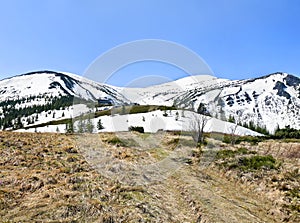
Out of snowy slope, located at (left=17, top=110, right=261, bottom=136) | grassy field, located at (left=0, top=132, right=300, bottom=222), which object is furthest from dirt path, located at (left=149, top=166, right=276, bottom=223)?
snowy slope, located at (left=17, top=110, right=261, bottom=136)

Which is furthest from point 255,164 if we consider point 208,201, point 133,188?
point 133,188

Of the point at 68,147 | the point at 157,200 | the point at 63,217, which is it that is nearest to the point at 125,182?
the point at 157,200

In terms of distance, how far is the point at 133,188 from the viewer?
15.8 metres

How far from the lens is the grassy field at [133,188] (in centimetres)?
1209

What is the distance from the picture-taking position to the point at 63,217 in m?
11.1

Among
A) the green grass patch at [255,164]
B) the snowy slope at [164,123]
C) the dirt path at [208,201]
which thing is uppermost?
the snowy slope at [164,123]

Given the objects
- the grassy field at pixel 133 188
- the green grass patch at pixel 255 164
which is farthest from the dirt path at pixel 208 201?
the green grass patch at pixel 255 164

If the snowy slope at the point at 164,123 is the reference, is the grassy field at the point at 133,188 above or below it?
below

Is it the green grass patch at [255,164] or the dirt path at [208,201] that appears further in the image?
the green grass patch at [255,164]

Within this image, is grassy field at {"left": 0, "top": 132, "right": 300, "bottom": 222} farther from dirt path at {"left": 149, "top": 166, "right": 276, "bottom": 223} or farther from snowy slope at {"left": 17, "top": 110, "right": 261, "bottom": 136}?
snowy slope at {"left": 17, "top": 110, "right": 261, "bottom": 136}

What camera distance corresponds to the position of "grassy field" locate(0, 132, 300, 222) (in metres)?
12.1

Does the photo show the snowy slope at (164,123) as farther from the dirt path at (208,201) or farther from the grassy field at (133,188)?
the dirt path at (208,201)

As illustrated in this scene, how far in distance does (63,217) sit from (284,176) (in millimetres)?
16455

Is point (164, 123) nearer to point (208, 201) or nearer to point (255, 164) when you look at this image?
point (255, 164)
